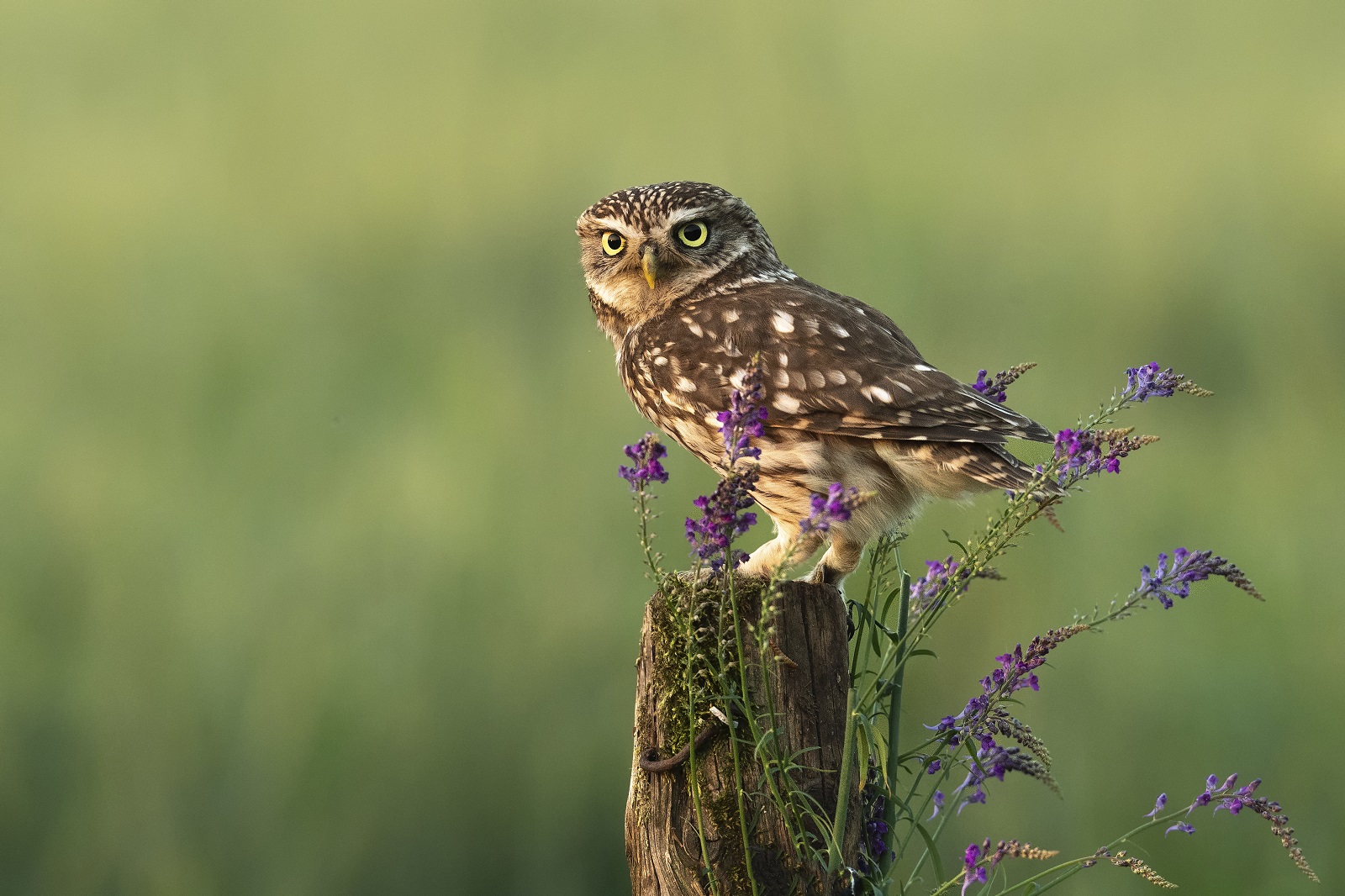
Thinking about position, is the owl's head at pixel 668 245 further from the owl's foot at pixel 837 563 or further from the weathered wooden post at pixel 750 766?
the weathered wooden post at pixel 750 766


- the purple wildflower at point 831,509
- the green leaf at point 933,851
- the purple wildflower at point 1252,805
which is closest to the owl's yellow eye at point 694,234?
the purple wildflower at point 831,509

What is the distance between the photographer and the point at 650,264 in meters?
2.76

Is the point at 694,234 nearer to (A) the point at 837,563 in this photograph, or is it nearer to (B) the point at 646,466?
(A) the point at 837,563

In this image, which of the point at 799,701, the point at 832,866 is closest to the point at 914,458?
the point at 799,701

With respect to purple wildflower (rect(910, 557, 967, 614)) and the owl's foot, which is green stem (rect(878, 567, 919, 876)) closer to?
purple wildflower (rect(910, 557, 967, 614))

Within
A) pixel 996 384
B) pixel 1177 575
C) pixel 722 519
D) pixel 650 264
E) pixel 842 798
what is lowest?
pixel 842 798

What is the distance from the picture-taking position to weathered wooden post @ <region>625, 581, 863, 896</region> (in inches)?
74.7

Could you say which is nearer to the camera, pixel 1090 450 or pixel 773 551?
pixel 1090 450

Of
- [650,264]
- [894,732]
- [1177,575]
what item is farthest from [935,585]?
[650,264]

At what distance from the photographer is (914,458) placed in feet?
7.36

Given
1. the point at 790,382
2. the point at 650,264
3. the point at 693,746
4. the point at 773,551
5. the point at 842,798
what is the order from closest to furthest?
the point at 842,798, the point at 693,746, the point at 790,382, the point at 773,551, the point at 650,264

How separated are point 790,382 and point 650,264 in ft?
2.03

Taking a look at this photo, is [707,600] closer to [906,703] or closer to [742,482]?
[742,482]

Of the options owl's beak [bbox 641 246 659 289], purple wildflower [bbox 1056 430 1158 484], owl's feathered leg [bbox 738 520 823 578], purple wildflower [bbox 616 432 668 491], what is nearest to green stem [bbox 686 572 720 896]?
purple wildflower [bbox 616 432 668 491]
